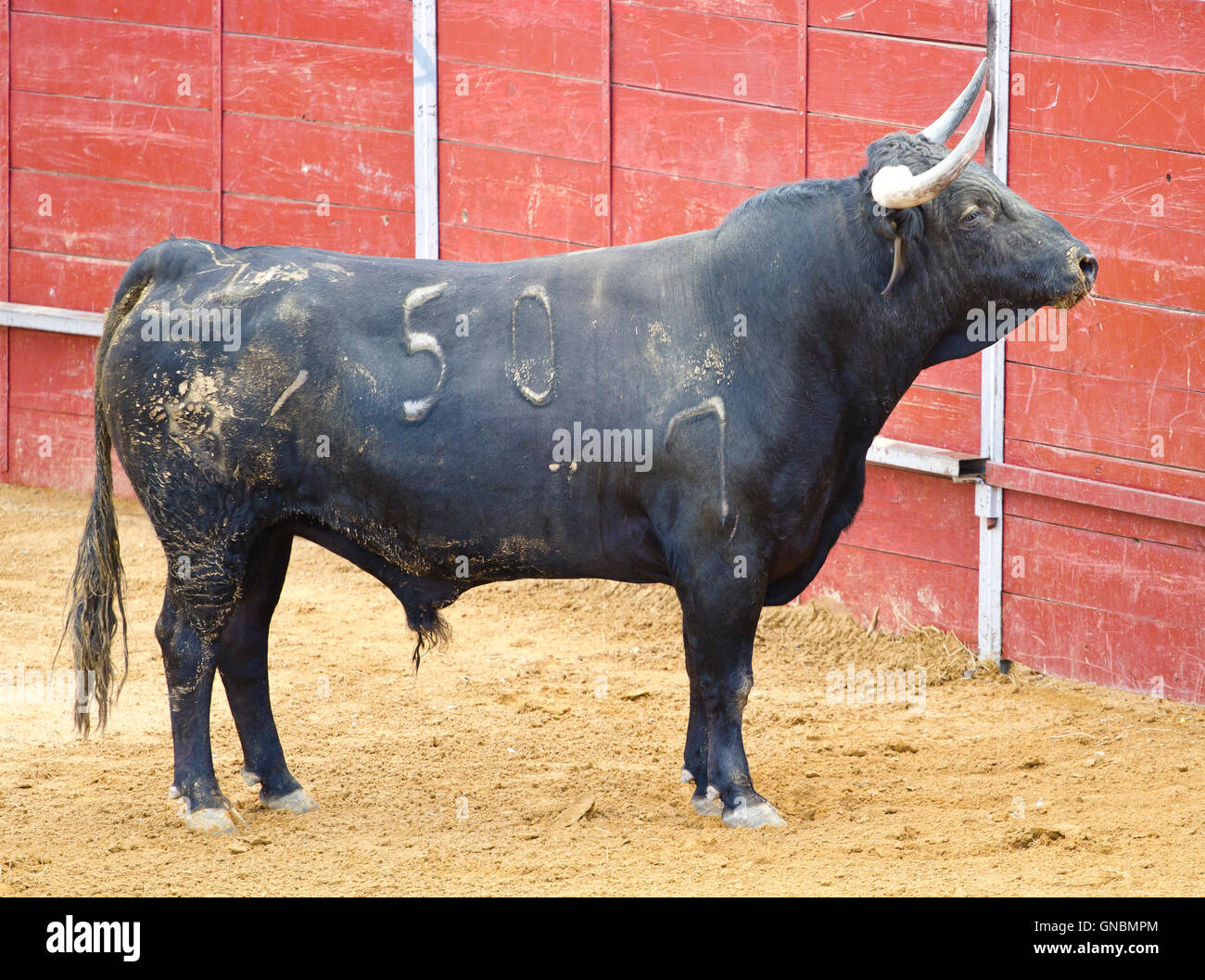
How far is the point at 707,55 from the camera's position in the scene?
891 centimetres

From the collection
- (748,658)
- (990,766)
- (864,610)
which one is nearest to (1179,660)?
(990,766)

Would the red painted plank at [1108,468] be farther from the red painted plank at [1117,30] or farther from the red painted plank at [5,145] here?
the red painted plank at [5,145]

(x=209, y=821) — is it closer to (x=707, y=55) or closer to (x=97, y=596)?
(x=97, y=596)

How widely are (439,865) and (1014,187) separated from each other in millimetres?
3984

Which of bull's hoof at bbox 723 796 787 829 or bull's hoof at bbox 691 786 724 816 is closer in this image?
bull's hoof at bbox 723 796 787 829

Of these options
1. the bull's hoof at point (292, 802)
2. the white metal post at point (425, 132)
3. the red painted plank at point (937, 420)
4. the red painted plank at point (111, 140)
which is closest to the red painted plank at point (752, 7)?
the white metal post at point (425, 132)

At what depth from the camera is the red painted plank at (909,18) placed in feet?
26.0

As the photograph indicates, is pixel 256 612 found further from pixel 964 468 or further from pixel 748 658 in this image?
pixel 964 468

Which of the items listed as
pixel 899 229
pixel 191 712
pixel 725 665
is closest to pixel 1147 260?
pixel 899 229

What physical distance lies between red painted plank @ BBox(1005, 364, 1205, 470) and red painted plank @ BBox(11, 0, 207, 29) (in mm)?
5568

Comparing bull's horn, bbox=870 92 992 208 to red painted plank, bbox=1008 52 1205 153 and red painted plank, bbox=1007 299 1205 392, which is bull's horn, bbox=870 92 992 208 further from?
red painted plank, bbox=1007 299 1205 392

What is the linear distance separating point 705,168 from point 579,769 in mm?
3403

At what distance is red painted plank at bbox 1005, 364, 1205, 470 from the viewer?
7.34m

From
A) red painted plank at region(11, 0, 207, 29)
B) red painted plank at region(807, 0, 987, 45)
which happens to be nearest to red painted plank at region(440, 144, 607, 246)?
red painted plank at region(807, 0, 987, 45)
